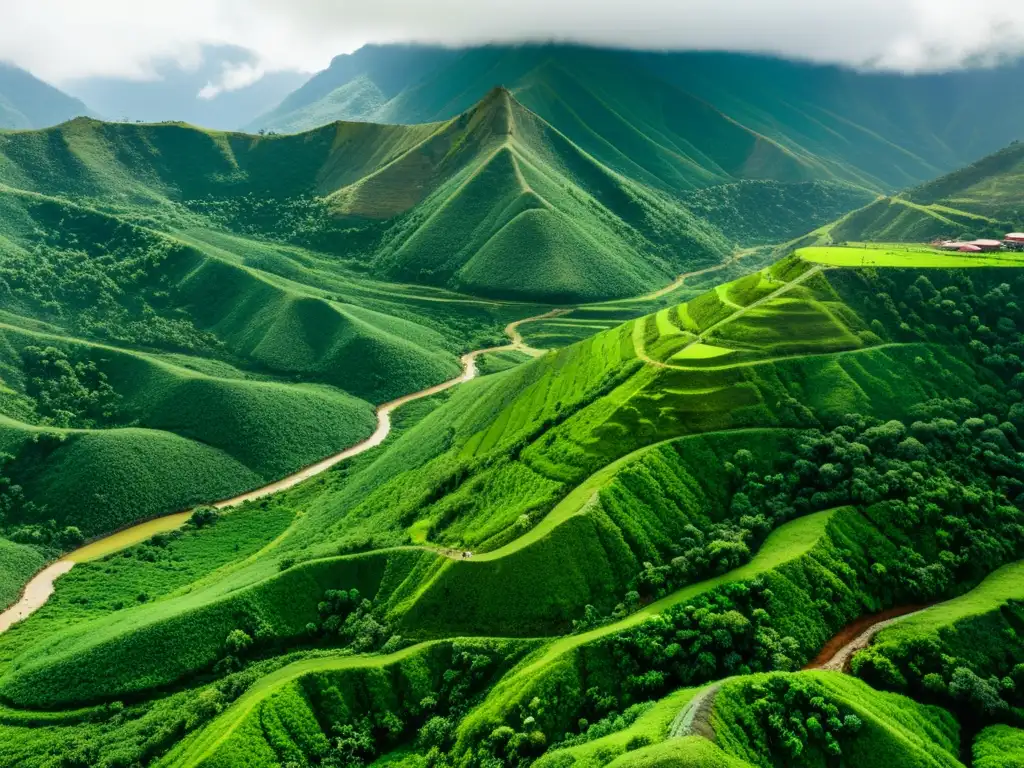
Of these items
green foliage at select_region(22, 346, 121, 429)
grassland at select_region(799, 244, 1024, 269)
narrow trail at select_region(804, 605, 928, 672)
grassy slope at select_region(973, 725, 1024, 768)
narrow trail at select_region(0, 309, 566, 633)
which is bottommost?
narrow trail at select_region(0, 309, 566, 633)

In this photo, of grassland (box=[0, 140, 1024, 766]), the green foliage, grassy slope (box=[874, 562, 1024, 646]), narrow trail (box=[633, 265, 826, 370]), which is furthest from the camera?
the green foliage

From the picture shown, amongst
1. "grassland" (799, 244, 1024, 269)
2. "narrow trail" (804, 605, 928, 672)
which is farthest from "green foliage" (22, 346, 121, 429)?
"grassland" (799, 244, 1024, 269)

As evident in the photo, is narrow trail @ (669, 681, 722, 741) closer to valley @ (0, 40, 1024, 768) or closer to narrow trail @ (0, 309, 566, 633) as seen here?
valley @ (0, 40, 1024, 768)

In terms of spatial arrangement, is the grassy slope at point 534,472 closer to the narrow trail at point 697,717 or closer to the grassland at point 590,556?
the grassland at point 590,556

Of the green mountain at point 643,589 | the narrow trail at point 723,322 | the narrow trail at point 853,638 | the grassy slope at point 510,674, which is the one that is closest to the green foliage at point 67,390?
the green mountain at point 643,589

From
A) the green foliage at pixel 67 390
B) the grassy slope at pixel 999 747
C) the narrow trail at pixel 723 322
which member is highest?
the narrow trail at pixel 723 322

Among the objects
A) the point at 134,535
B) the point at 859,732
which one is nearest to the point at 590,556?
the point at 859,732

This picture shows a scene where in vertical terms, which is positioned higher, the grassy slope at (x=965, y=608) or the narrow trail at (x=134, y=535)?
the grassy slope at (x=965, y=608)
